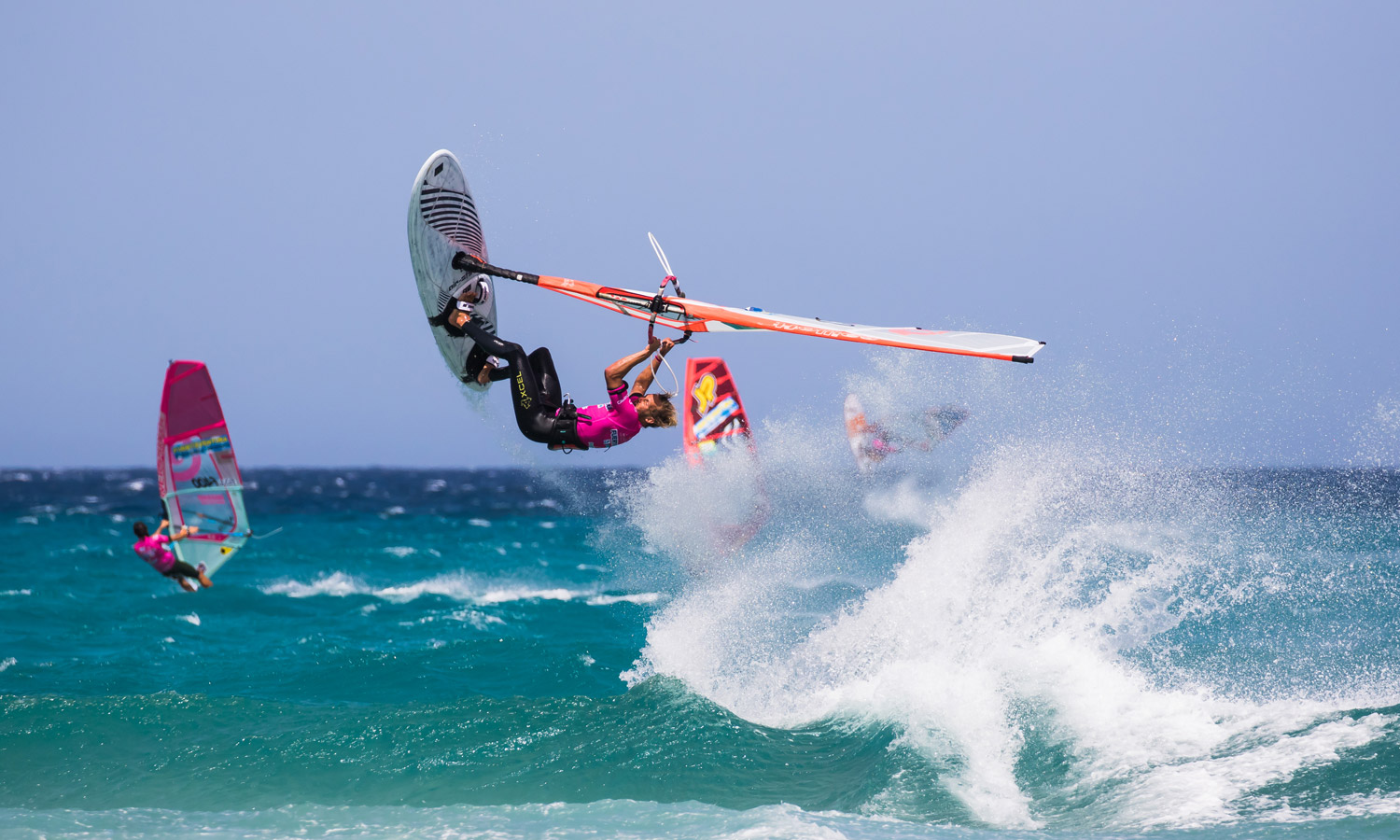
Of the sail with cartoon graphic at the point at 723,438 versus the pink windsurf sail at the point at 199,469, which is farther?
the sail with cartoon graphic at the point at 723,438

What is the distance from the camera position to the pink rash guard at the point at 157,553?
6.46 m

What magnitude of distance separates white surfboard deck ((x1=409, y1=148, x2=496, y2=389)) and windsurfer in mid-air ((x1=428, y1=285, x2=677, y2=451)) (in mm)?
843

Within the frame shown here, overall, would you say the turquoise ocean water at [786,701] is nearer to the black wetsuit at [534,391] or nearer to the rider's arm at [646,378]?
the black wetsuit at [534,391]

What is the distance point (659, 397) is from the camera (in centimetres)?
656

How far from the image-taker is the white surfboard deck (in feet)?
25.2

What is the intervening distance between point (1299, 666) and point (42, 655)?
12.6 metres

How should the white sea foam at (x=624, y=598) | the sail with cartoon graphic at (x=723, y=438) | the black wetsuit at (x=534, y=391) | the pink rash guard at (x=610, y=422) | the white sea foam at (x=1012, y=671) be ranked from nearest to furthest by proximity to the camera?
the white sea foam at (x=1012, y=671)
the pink rash guard at (x=610, y=422)
the black wetsuit at (x=534, y=391)
the white sea foam at (x=624, y=598)
the sail with cartoon graphic at (x=723, y=438)

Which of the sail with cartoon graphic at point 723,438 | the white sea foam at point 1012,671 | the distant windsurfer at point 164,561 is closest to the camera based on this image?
the white sea foam at point 1012,671

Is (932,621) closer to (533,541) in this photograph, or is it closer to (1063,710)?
(1063,710)

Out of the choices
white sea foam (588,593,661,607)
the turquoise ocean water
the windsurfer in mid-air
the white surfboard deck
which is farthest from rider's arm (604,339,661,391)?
white sea foam (588,593,661,607)

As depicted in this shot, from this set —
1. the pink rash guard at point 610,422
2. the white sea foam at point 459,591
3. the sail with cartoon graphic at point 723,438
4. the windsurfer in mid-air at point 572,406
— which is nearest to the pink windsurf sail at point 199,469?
the windsurfer in mid-air at point 572,406

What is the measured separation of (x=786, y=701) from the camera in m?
8.12

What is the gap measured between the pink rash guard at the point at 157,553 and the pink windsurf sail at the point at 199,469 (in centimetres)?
44

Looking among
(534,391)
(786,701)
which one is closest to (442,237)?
(534,391)
